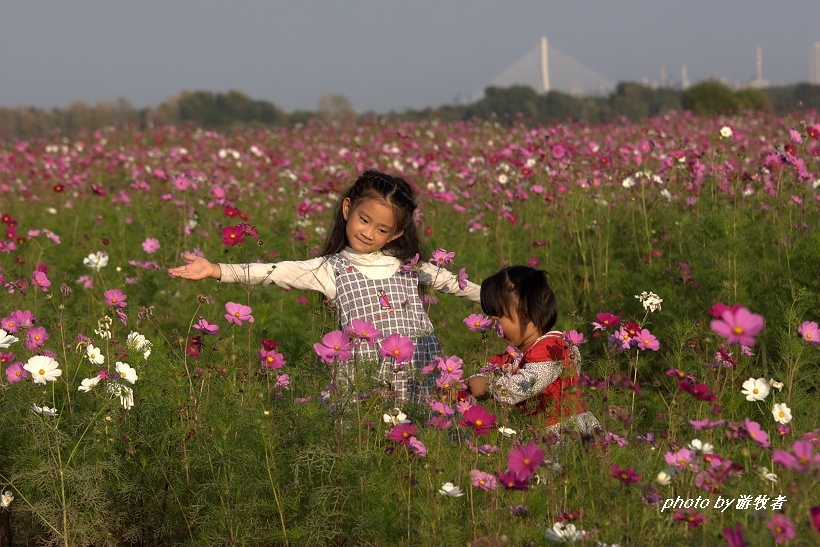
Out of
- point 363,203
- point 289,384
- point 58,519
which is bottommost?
point 58,519

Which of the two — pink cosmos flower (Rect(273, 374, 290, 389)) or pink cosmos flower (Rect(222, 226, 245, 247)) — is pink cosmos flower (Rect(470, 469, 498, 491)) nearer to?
pink cosmos flower (Rect(273, 374, 290, 389))

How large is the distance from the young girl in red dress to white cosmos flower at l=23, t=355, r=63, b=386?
48.2 inches

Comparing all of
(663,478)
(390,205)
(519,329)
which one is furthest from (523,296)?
(663,478)

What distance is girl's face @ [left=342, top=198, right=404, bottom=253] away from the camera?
3746 mm

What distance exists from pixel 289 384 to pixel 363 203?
36.8 inches

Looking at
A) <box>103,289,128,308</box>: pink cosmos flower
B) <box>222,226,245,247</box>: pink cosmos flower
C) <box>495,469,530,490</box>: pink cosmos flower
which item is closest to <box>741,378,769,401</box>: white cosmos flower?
<box>495,469,530,490</box>: pink cosmos flower

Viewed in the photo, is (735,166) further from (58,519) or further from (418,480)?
(58,519)

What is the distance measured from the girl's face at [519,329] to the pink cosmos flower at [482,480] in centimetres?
107

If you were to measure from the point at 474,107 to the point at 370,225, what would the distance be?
69.1 feet

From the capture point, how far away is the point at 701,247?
15.5ft

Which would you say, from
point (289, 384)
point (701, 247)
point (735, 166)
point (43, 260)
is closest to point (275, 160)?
point (43, 260)

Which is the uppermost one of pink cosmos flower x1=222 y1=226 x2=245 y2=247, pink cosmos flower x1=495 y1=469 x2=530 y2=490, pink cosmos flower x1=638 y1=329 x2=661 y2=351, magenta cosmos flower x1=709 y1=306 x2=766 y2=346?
pink cosmos flower x1=222 y1=226 x2=245 y2=247

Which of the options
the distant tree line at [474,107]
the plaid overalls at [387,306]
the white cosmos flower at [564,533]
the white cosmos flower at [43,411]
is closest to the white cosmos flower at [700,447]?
the white cosmos flower at [564,533]

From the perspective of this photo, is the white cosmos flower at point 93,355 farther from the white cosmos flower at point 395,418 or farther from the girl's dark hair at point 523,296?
the girl's dark hair at point 523,296
